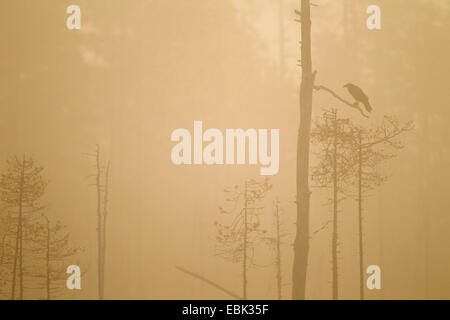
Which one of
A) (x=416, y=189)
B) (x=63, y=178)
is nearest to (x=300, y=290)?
(x=416, y=189)

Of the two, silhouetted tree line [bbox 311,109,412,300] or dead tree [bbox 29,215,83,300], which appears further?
dead tree [bbox 29,215,83,300]

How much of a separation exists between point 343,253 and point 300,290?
70.1m

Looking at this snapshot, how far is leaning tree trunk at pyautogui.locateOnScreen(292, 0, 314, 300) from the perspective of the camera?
4.21 meters

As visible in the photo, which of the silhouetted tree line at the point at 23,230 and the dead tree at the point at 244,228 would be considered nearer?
the dead tree at the point at 244,228

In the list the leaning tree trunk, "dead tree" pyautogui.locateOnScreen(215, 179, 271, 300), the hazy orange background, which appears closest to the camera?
the leaning tree trunk

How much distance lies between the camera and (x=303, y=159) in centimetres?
421

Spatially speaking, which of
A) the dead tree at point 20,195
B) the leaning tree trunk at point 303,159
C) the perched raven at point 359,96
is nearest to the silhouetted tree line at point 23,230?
the dead tree at point 20,195

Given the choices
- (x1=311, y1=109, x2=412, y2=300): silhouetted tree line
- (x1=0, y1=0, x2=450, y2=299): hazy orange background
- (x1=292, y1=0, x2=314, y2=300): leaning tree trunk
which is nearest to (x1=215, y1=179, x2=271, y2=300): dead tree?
(x1=292, y1=0, x2=314, y2=300): leaning tree trunk

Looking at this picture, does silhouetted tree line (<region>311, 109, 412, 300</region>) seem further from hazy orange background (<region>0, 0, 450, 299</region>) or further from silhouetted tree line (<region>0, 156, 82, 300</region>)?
hazy orange background (<region>0, 0, 450, 299</region>)

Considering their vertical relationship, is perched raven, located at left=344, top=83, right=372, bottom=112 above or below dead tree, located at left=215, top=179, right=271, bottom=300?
above

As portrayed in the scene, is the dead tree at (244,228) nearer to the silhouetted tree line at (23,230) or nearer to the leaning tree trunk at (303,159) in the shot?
the leaning tree trunk at (303,159)

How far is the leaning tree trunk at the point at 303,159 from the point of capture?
4.21 meters

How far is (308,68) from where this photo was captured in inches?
169
